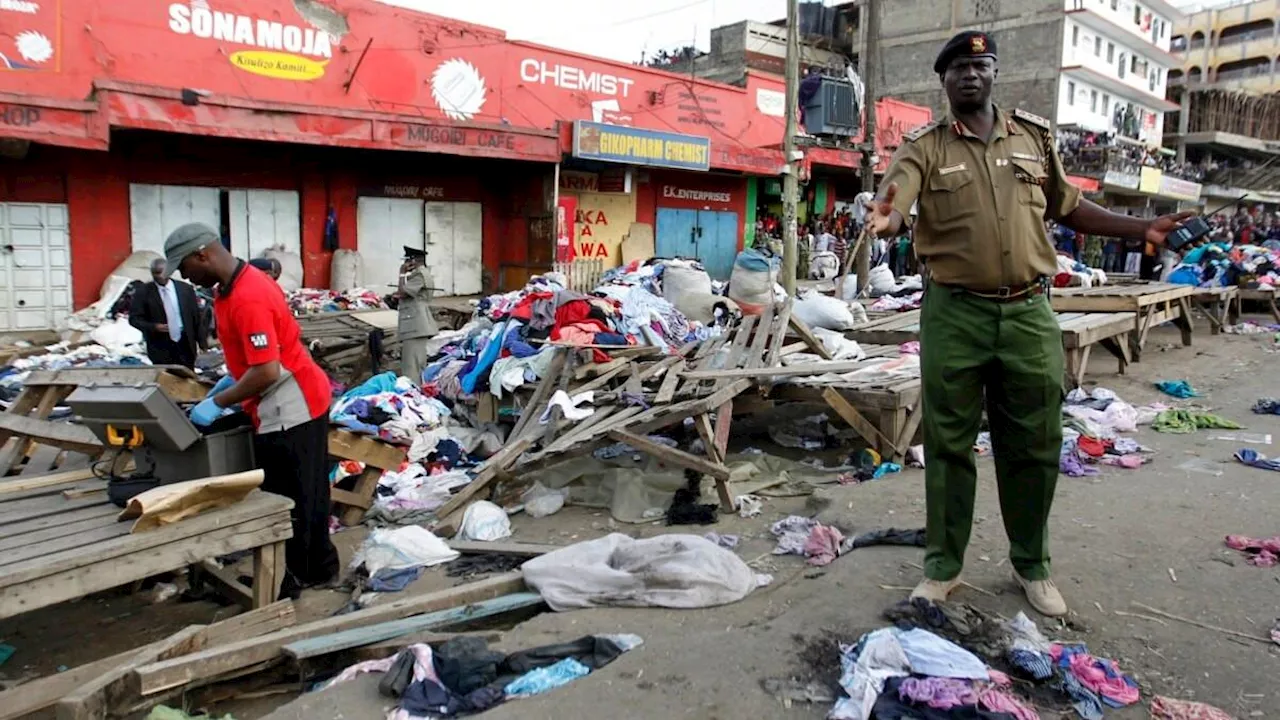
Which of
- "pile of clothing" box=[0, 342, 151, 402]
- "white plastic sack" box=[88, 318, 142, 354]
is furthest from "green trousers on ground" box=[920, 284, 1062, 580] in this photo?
"white plastic sack" box=[88, 318, 142, 354]

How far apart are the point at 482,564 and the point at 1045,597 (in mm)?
2693

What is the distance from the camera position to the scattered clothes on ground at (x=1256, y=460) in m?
5.30

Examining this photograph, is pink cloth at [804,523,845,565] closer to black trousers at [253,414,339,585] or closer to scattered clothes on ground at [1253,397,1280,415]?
black trousers at [253,414,339,585]

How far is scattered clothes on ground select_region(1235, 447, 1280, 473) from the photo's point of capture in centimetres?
530

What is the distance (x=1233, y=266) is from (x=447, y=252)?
12.9m

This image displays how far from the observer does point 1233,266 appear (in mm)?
13391

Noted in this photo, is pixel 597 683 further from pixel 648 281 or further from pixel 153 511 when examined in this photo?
pixel 648 281

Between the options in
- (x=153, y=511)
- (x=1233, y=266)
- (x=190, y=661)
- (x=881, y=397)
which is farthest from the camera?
(x=1233, y=266)

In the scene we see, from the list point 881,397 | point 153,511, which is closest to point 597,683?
point 153,511

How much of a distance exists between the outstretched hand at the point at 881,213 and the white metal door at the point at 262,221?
1235 cm

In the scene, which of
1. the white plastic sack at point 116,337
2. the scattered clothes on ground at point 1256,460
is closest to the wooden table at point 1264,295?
the scattered clothes on ground at point 1256,460

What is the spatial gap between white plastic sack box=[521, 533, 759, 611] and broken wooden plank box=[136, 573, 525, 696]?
20 centimetres

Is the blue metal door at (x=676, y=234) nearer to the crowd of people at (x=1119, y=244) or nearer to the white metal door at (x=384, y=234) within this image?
the white metal door at (x=384, y=234)

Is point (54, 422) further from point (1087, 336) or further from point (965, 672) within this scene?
point (1087, 336)
